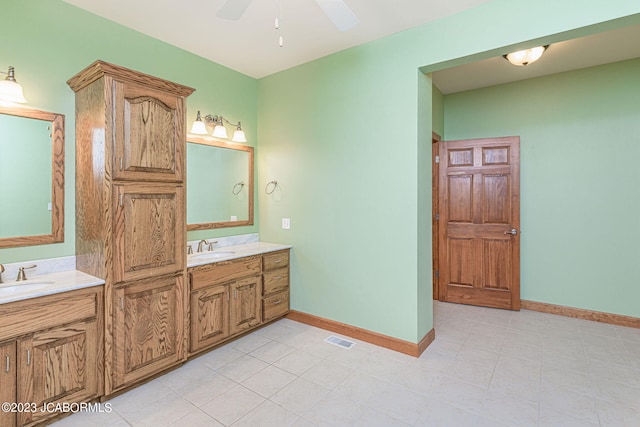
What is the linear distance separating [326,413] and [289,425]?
241 millimetres

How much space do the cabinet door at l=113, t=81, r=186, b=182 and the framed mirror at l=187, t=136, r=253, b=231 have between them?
26.9 inches

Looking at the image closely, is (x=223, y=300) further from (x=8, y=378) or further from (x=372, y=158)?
(x=372, y=158)

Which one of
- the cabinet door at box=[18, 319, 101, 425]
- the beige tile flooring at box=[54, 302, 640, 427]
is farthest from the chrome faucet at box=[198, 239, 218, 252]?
the cabinet door at box=[18, 319, 101, 425]

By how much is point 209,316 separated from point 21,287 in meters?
1.25

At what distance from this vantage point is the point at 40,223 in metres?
2.24

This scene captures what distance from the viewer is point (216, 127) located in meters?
3.25

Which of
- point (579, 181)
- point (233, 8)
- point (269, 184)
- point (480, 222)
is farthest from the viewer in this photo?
point (480, 222)

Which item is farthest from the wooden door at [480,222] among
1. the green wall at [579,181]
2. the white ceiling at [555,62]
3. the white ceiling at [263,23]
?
the white ceiling at [263,23]

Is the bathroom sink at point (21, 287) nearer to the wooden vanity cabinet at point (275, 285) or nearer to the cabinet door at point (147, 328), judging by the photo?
the cabinet door at point (147, 328)

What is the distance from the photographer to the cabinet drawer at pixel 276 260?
128 inches

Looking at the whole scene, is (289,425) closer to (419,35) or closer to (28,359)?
(28,359)

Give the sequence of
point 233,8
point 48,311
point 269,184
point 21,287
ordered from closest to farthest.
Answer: point 233,8 < point 48,311 < point 21,287 < point 269,184

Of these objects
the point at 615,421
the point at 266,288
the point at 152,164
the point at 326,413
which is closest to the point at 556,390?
the point at 615,421

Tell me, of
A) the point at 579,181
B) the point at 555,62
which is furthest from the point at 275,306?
the point at 555,62
